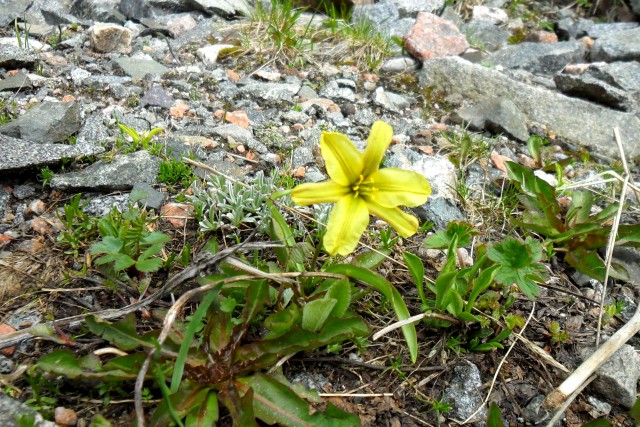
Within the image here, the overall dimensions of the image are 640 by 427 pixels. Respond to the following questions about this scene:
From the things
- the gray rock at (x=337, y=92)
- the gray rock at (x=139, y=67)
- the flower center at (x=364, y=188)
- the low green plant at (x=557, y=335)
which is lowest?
the low green plant at (x=557, y=335)

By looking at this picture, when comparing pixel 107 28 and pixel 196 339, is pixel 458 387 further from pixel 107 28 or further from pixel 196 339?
pixel 107 28

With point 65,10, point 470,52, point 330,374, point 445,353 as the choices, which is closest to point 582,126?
point 470,52

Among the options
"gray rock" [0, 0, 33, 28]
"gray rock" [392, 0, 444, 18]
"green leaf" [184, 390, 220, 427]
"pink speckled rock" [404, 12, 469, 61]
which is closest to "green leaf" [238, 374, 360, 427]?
"green leaf" [184, 390, 220, 427]

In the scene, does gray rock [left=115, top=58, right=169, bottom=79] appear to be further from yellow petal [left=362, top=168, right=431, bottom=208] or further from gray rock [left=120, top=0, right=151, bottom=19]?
yellow petal [left=362, top=168, right=431, bottom=208]

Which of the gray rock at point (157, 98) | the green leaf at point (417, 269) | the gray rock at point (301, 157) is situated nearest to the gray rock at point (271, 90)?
the gray rock at point (157, 98)

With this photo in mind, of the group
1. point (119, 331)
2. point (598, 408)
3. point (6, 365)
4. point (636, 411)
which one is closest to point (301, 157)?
point (119, 331)

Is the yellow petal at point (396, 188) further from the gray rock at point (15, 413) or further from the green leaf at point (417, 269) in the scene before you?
the gray rock at point (15, 413)
